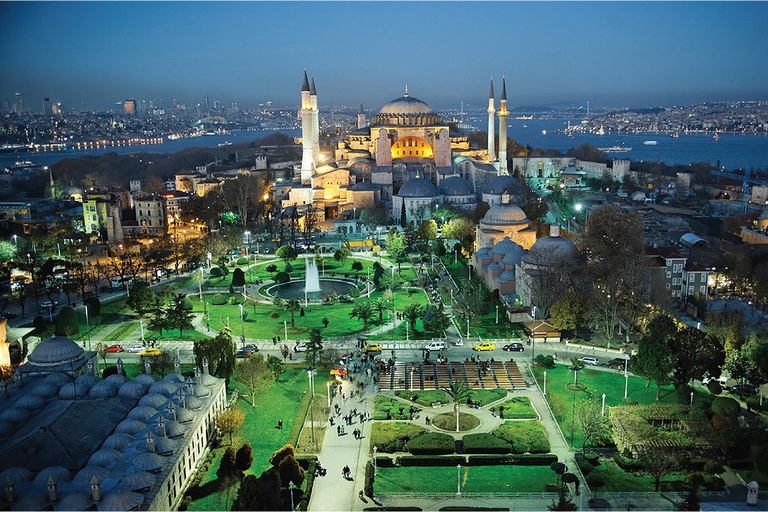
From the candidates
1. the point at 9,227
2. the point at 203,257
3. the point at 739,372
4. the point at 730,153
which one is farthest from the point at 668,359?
the point at 730,153

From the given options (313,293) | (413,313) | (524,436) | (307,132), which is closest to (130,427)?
(524,436)

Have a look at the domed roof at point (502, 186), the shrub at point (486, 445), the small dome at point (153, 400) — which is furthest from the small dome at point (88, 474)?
the domed roof at point (502, 186)

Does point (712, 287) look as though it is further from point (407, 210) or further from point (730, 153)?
point (730, 153)

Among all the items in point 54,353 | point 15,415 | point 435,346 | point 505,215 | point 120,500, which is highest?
point 505,215

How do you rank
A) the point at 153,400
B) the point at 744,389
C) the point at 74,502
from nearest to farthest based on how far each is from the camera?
1. the point at 74,502
2. the point at 153,400
3. the point at 744,389

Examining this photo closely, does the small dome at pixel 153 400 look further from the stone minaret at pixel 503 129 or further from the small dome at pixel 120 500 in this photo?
the stone minaret at pixel 503 129

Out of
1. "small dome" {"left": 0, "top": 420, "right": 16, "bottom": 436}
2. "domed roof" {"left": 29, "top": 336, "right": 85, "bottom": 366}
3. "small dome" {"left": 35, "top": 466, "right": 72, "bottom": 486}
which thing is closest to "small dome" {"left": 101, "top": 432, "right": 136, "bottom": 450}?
"small dome" {"left": 35, "top": 466, "right": 72, "bottom": 486}

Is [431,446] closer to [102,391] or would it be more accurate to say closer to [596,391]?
[596,391]

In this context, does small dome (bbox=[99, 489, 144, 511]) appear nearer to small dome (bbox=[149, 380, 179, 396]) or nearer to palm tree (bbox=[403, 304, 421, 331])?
small dome (bbox=[149, 380, 179, 396])
